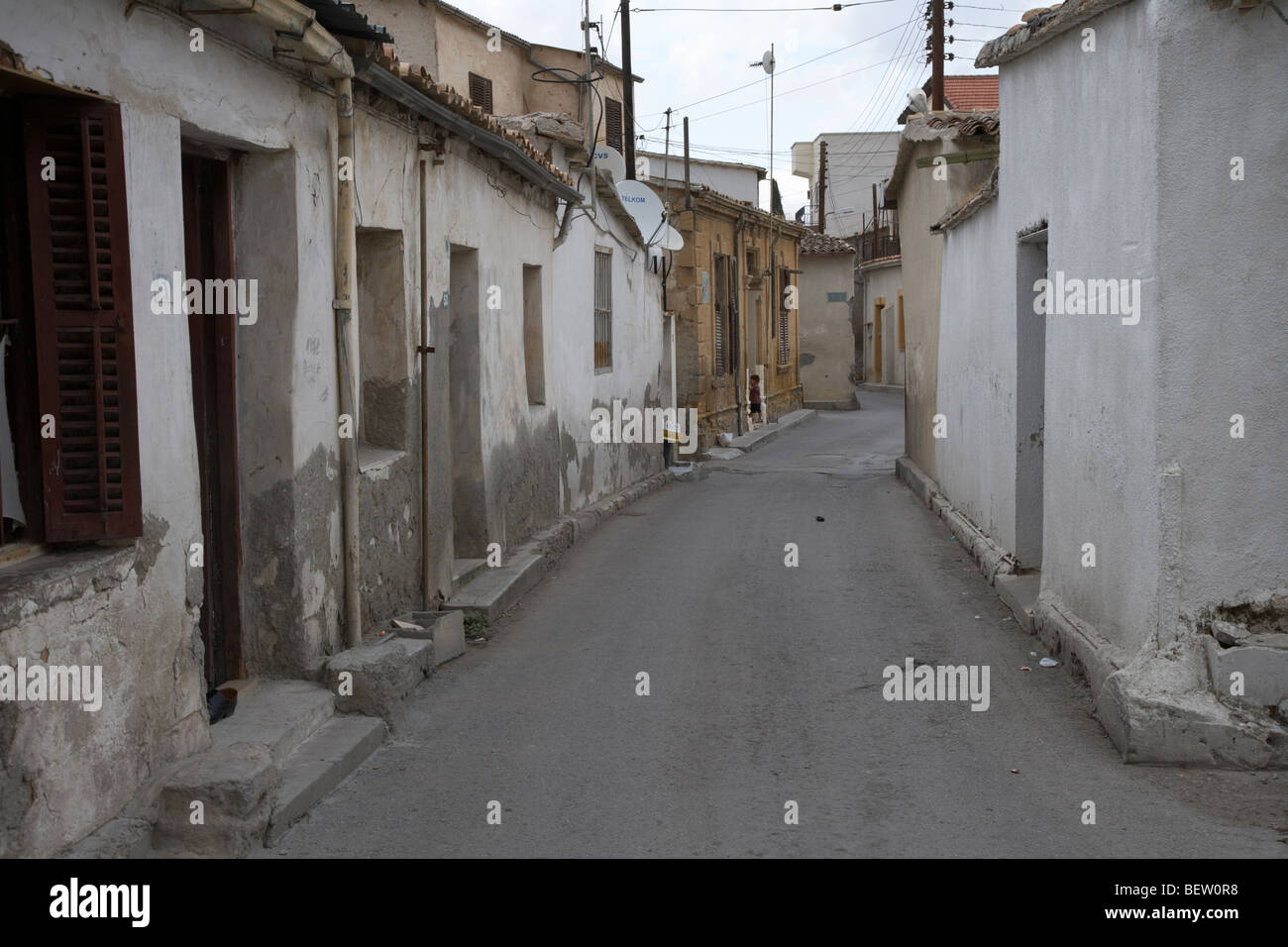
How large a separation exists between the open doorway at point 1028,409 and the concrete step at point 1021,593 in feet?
0.59

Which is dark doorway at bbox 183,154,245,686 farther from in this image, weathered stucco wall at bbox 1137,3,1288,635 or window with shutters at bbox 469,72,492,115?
window with shutters at bbox 469,72,492,115

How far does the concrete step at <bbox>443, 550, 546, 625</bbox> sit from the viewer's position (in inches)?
346

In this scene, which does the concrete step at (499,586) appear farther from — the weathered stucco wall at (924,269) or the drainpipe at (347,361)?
the weathered stucco wall at (924,269)

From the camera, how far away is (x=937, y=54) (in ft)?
93.7

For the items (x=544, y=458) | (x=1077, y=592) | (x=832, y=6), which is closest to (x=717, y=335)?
(x=832, y=6)

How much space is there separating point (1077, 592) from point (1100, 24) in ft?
10.2

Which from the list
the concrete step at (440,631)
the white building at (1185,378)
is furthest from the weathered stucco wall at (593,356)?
the white building at (1185,378)

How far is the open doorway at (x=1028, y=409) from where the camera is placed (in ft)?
31.3

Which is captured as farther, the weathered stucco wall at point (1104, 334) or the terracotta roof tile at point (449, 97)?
the terracotta roof tile at point (449, 97)

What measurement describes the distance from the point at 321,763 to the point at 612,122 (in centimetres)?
2507

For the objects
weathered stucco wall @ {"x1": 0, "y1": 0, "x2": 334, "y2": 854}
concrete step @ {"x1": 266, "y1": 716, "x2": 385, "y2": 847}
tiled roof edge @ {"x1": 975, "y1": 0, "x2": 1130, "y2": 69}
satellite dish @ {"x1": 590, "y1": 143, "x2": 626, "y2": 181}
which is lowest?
concrete step @ {"x1": 266, "y1": 716, "x2": 385, "y2": 847}

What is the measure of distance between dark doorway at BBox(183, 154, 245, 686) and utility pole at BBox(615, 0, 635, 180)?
48.9 ft

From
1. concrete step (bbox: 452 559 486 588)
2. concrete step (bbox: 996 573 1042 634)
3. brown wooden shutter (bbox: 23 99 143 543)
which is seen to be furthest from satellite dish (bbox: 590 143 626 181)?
brown wooden shutter (bbox: 23 99 143 543)

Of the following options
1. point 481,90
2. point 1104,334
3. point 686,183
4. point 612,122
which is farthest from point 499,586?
point 612,122
